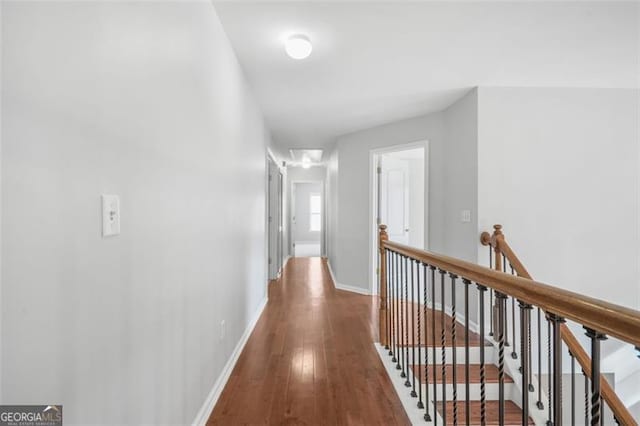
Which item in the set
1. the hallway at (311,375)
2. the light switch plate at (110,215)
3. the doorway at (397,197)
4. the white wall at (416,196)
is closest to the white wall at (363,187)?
the doorway at (397,197)

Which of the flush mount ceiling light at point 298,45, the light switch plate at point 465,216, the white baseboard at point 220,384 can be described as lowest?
the white baseboard at point 220,384

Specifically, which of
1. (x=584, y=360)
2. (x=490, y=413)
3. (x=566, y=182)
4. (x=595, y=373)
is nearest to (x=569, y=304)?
(x=595, y=373)

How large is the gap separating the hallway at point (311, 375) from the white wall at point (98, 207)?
0.37 m

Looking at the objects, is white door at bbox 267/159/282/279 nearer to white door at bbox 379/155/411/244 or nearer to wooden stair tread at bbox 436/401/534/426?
white door at bbox 379/155/411/244

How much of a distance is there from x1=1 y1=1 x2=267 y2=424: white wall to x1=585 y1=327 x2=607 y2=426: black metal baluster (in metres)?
1.29

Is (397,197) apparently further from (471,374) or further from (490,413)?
(490,413)

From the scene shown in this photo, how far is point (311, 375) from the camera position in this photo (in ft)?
7.10

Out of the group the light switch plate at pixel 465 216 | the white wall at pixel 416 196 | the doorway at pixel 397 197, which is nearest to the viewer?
the light switch plate at pixel 465 216

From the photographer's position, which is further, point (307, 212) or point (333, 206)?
point (307, 212)

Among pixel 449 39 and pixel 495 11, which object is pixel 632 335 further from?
pixel 449 39

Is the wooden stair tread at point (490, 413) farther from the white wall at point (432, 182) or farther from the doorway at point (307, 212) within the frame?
the doorway at point (307, 212)

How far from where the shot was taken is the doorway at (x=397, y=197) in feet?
14.1

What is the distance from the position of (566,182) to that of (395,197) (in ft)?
6.73

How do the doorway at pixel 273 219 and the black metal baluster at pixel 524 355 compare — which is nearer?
the black metal baluster at pixel 524 355
